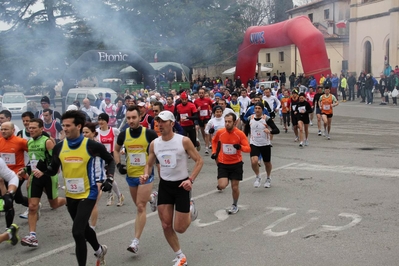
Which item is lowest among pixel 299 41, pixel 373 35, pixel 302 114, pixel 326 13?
pixel 302 114

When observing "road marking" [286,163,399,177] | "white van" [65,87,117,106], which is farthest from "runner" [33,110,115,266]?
"white van" [65,87,117,106]

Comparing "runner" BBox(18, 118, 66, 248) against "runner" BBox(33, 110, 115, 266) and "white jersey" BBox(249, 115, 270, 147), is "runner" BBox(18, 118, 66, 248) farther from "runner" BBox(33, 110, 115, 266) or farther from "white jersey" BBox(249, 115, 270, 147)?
"white jersey" BBox(249, 115, 270, 147)

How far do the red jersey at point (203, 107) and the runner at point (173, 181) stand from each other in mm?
8934

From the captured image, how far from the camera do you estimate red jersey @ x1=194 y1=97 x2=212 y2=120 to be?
14711mm

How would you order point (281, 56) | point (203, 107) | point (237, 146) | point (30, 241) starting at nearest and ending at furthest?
1. point (30, 241)
2. point (237, 146)
3. point (203, 107)
4. point (281, 56)

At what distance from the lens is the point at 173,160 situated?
5719 mm

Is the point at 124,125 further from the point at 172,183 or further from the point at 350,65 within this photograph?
the point at 350,65

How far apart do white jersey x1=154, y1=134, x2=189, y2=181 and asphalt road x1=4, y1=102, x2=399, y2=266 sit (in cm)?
96

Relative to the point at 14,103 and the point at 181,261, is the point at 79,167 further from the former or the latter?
the point at 14,103

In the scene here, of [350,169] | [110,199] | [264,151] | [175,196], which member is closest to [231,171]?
[264,151]

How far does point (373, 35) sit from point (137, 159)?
3564cm

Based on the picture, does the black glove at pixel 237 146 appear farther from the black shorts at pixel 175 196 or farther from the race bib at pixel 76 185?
the race bib at pixel 76 185

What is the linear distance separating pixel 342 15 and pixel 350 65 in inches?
536

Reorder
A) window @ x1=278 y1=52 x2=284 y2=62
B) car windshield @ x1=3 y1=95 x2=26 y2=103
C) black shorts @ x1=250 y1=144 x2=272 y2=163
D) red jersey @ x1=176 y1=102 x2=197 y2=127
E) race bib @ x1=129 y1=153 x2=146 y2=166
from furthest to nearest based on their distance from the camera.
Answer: window @ x1=278 y1=52 x2=284 y2=62 < car windshield @ x1=3 y1=95 x2=26 y2=103 < red jersey @ x1=176 y1=102 x2=197 y2=127 < black shorts @ x1=250 y1=144 x2=272 y2=163 < race bib @ x1=129 y1=153 x2=146 y2=166
